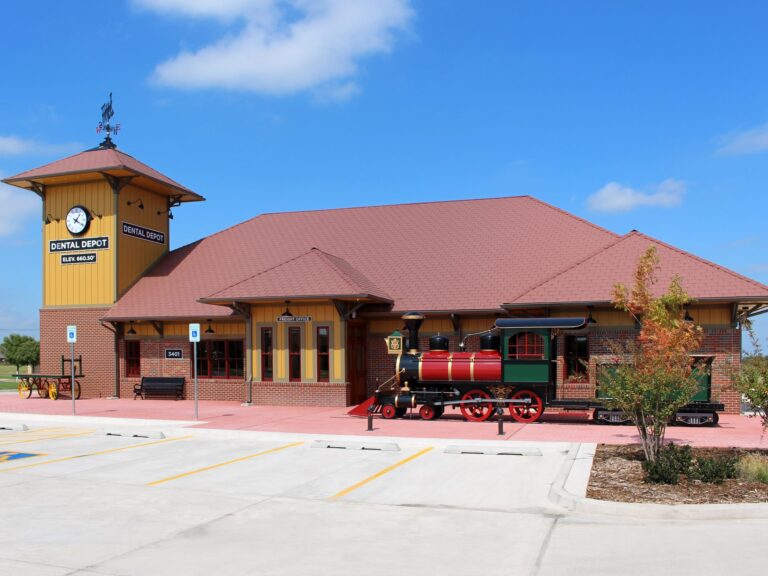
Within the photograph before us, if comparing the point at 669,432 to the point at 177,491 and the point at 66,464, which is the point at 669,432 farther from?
the point at 66,464

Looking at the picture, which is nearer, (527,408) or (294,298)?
(527,408)

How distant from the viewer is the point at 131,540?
7871mm

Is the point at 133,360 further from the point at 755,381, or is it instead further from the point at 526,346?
the point at 755,381

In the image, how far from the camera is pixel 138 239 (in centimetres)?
2952

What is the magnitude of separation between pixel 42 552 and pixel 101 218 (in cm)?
2276

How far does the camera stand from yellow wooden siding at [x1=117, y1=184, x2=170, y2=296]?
2842cm

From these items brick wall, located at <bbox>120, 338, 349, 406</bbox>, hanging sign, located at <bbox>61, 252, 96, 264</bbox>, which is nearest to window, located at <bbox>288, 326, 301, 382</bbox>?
brick wall, located at <bbox>120, 338, 349, 406</bbox>

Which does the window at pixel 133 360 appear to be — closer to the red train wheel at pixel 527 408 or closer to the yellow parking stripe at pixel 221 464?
the yellow parking stripe at pixel 221 464

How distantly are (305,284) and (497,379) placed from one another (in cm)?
735

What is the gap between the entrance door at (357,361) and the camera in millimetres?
24016

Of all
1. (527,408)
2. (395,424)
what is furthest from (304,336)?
(527,408)

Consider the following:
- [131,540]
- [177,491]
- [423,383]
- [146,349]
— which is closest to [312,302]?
[423,383]

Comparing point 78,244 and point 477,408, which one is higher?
point 78,244

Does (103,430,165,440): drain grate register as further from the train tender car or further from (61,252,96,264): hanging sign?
(61,252,96,264): hanging sign
